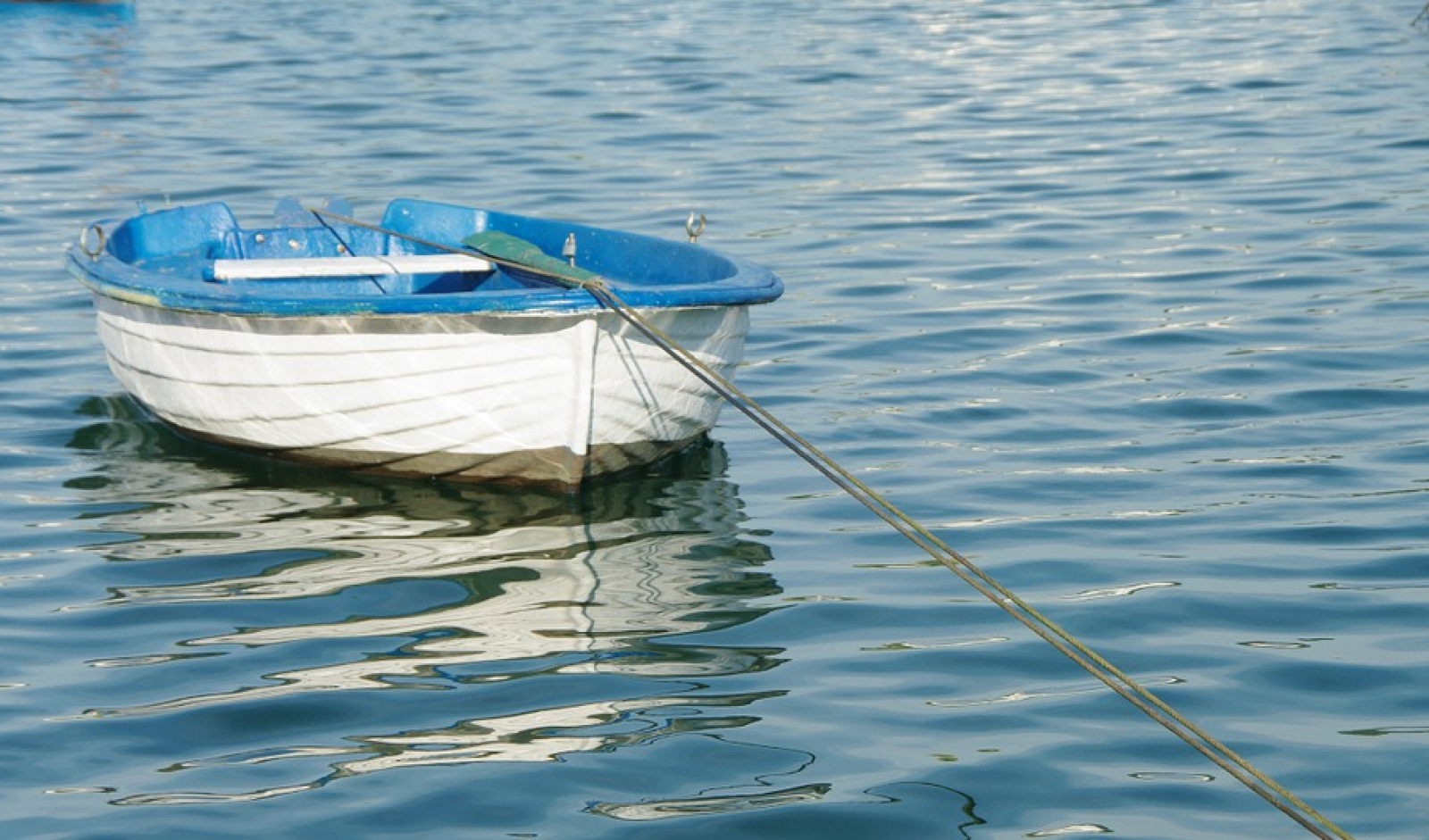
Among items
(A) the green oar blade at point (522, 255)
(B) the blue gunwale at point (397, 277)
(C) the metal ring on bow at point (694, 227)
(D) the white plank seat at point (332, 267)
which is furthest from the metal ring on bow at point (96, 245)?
(C) the metal ring on bow at point (694, 227)

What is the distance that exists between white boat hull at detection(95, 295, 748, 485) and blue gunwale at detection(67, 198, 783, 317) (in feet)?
0.23

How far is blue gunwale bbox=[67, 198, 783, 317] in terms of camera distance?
7.61 meters

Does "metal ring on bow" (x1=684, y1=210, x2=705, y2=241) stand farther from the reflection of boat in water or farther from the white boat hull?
the reflection of boat in water

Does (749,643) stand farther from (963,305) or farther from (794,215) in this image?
(794,215)

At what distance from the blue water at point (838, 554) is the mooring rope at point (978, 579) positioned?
8cm

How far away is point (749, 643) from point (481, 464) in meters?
1.98

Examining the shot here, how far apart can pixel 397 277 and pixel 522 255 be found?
1.26 metres

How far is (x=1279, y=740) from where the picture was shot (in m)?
5.49

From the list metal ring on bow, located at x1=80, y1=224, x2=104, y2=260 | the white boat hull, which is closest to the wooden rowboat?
the white boat hull

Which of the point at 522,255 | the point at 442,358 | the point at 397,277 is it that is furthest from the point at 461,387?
the point at 397,277

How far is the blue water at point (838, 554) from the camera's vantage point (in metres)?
5.30

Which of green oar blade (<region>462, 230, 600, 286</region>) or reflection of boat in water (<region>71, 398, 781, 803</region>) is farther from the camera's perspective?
green oar blade (<region>462, 230, 600, 286</region>)

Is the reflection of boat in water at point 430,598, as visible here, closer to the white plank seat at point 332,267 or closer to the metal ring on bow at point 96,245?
the white plank seat at point 332,267

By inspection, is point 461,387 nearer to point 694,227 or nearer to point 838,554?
point 694,227
